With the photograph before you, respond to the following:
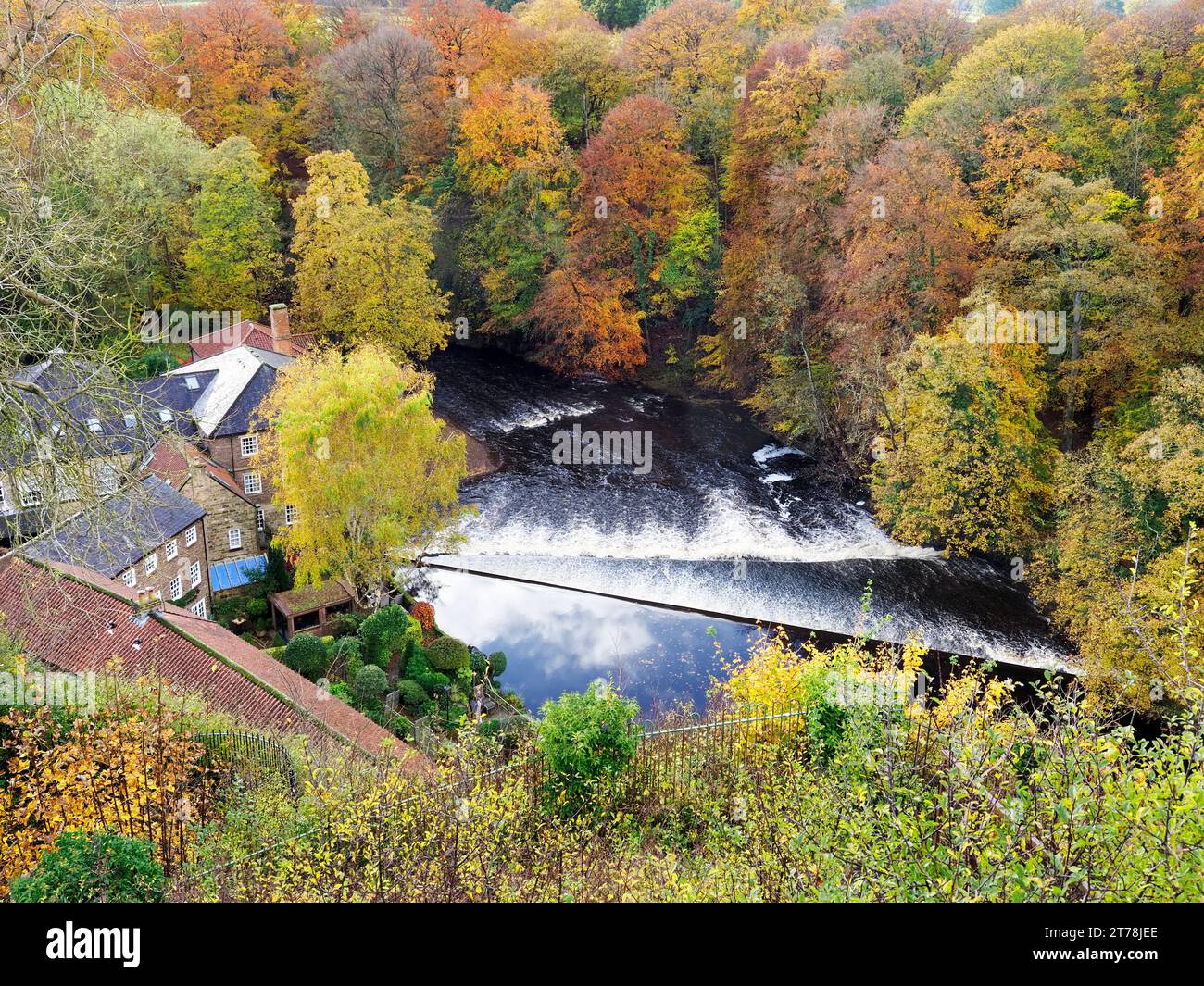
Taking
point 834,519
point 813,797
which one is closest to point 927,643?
point 834,519

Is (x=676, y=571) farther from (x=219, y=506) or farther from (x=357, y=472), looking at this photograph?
(x=219, y=506)

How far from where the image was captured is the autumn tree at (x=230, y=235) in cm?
4762

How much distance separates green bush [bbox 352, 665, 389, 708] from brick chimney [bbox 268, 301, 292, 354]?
19105mm

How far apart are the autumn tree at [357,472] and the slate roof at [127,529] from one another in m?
2.99

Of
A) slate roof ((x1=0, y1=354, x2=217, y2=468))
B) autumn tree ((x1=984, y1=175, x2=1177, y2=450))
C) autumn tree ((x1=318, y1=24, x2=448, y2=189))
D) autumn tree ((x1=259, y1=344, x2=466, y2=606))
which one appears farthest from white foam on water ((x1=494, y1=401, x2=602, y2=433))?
slate roof ((x1=0, y1=354, x2=217, y2=468))

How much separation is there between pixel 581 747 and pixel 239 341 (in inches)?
1149

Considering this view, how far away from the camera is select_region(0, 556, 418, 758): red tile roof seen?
69.1 ft

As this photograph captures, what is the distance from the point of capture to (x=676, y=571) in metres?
33.4

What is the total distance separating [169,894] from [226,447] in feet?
79.3

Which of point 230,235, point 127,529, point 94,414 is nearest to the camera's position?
point 94,414

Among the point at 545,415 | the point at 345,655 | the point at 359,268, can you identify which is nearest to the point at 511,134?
the point at 359,268

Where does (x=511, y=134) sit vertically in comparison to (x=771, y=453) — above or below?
above

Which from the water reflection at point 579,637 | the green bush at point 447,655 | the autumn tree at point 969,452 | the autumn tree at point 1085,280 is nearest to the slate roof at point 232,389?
the water reflection at point 579,637

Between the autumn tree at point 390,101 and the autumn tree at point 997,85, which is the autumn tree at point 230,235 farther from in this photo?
the autumn tree at point 997,85
